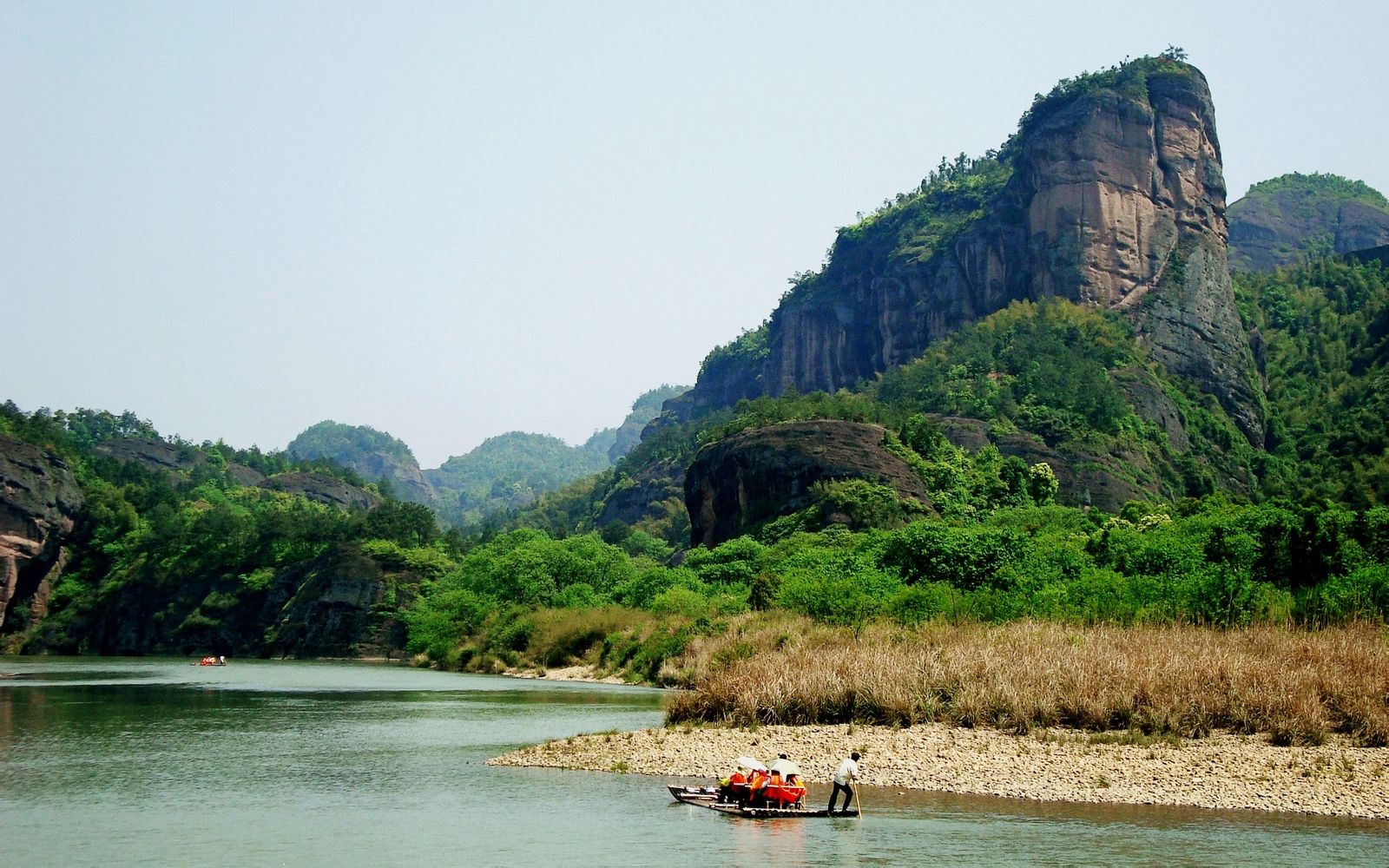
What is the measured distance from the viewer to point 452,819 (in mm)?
32750

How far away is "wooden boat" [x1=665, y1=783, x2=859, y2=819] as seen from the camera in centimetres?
3228

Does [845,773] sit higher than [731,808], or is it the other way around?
[845,773]

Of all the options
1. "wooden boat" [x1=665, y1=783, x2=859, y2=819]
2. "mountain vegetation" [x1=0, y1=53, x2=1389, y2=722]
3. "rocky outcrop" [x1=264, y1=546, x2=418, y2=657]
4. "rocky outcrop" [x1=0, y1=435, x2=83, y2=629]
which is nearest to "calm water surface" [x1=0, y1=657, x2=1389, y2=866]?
"wooden boat" [x1=665, y1=783, x2=859, y2=819]

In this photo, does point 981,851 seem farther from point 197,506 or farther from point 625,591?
point 197,506

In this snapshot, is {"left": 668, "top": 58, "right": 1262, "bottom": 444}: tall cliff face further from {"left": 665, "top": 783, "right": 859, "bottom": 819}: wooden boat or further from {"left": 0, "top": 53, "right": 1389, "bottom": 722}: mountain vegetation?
{"left": 665, "top": 783, "right": 859, "bottom": 819}: wooden boat

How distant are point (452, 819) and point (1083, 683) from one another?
63.1 feet

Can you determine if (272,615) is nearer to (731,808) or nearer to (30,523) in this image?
(30,523)

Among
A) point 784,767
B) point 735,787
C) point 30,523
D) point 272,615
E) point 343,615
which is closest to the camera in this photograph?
point 784,767

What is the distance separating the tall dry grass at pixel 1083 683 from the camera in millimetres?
38781

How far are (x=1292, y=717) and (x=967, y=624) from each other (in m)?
17.3

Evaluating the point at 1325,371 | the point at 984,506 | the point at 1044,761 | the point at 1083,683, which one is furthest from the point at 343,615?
the point at 1325,371

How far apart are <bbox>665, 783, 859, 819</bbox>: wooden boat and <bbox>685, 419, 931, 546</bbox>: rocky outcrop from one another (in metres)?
86.6

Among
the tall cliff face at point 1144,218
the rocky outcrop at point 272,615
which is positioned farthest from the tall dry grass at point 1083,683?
the tall cliff face at point 1144,218

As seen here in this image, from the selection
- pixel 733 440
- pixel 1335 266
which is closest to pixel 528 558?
pixel 733 440
